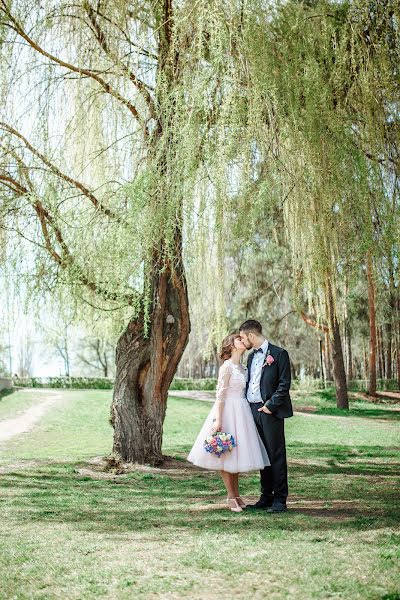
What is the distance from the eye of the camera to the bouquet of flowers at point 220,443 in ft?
21.2

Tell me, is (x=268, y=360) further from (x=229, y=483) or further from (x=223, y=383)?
(x=229, y=483)

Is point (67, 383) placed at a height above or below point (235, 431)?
above

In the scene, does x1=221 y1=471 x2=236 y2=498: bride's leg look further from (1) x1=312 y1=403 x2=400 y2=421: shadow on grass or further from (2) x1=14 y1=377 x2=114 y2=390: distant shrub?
(2) x1=14 y1=377 x2=114 y2=390: distant shrub

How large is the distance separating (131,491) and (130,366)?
2.30 m

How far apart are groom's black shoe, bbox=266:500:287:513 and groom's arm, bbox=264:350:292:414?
2.55ft

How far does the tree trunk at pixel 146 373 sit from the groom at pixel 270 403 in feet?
10.9

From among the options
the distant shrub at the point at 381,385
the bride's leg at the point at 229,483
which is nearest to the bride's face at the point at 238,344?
the bride's leg at the point at 229,483

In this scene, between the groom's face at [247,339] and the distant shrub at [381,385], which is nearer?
the groom's face at [247,339]

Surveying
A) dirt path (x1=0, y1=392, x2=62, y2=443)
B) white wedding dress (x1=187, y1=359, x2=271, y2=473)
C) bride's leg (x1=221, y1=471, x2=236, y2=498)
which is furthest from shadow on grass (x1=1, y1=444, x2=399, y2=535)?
dirt path (x1=0, y1=392, x2=62, y2=443)

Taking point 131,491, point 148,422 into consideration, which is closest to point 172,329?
point 148,422

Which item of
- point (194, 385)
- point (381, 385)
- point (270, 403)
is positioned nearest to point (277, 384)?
point (270, 403)

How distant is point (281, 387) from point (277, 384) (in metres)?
0.15

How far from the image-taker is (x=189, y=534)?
569 cm

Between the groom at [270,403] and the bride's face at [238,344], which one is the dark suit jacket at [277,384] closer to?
the groom at [270,403]
